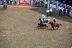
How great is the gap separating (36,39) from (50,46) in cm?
226

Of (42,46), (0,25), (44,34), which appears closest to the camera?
(42,46)

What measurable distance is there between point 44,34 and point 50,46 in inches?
156

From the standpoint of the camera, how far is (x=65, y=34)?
20.0m

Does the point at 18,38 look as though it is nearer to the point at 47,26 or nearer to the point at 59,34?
the point at 59,34

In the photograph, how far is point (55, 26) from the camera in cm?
2223

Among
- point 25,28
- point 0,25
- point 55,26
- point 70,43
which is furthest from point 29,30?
point 70,43

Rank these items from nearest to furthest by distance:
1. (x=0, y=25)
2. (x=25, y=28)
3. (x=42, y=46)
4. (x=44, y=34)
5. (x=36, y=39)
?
(x=42, y=46), (x=36, y=39), (x=44, y=34), (x=25, y=28), (x=0, y=25)

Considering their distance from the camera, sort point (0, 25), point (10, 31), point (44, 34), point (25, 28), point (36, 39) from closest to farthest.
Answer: point (36, 39), point (44, 34), point (10, 31), point (25, 28), point (0, 25)

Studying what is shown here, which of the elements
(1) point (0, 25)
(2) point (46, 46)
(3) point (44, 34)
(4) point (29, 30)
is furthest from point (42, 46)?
(1) point (0, 25)

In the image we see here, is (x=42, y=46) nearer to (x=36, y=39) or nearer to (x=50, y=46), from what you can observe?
(x=50, y=46)

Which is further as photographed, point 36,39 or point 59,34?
point 59,34

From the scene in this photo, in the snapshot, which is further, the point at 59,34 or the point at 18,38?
the point at 59,34

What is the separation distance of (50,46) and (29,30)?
603cm

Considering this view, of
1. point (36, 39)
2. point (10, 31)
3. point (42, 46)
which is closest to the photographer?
point (42, 46)
